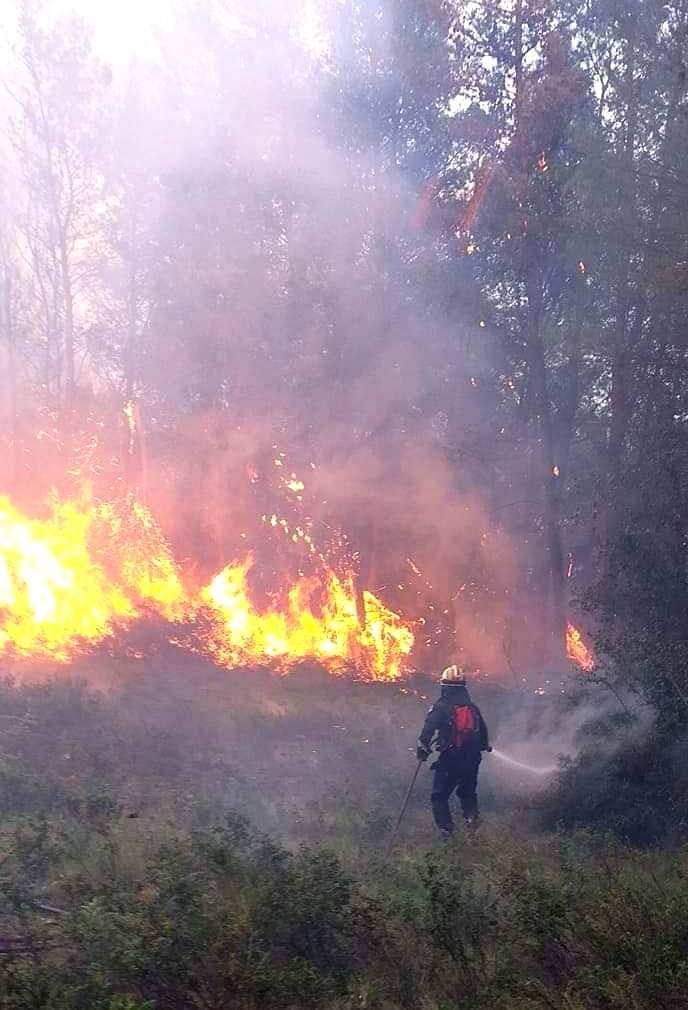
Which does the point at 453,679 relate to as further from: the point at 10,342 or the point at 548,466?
the point at 10,342

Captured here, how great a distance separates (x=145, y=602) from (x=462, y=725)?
7.70 metres

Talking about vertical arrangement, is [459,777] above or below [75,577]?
below

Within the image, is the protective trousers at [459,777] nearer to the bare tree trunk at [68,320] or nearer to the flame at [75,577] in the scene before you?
the flame at [75,577]

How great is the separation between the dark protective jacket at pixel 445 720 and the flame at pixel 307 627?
6.04 m

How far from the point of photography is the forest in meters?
12.0

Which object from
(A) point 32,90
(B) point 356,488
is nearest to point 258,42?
(A) point 32,90

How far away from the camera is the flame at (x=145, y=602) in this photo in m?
15.7

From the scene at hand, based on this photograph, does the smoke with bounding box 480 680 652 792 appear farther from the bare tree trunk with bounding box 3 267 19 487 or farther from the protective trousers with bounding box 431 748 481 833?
the bare tree trunk with bounding box 3 267 19 487

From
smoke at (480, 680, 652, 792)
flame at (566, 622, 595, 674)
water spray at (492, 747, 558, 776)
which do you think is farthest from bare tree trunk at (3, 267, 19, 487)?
water spray at (492, 747, 558, 776)

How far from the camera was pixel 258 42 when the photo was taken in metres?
19.5

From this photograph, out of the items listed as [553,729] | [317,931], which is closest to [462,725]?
[553,729]

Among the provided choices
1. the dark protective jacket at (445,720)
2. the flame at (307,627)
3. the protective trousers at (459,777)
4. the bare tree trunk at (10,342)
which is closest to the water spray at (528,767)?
the protective trousers at (459,777)

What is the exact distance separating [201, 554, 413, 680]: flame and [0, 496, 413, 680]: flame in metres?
0.02

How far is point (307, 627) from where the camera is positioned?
716 inches
